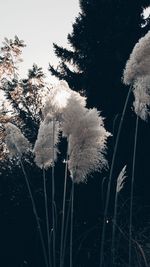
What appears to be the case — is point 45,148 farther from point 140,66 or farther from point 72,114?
point 140,66

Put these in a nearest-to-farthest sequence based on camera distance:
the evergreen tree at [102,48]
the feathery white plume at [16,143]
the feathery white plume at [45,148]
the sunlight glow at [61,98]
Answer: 1. the sunlight glow at [61,98]
2. the feathery white plume at [45,148]
3. the feathery white plume at [16,143]
4. the evergreen tree at [102,48]

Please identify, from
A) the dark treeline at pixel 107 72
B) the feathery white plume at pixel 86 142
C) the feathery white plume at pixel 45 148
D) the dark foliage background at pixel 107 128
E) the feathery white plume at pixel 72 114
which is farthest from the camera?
the dark treeline at pixel 107 72

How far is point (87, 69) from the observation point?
37.0 ft

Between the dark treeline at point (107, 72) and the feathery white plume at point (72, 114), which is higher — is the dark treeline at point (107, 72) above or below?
above

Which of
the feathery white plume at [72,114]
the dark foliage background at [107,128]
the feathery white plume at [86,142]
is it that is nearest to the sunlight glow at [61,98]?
the feathery white plume at [72,114]

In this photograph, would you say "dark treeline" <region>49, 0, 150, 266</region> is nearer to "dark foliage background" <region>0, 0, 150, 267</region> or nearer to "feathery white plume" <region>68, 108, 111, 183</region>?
"dark foliage background" <region>0, 0, 150, 267</region>

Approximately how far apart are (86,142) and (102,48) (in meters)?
7.69

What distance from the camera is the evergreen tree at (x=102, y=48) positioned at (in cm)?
1069

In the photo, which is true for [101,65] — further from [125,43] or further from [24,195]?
[24,195]

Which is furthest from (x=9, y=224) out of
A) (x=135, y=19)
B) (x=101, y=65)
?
(x=135, y=19)

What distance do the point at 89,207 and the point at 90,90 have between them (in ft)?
9.72

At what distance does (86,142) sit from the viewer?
3953 millimetres

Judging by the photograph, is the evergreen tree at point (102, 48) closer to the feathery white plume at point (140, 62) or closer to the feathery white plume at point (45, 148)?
the feathery white plume at point (45, 148)

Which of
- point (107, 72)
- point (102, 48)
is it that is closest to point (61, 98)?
point (107, 72)
